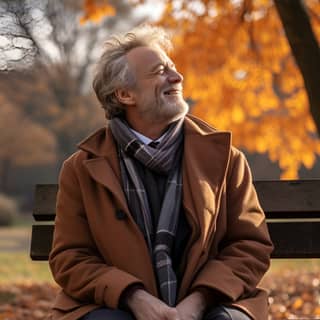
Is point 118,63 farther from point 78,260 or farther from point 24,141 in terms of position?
point 24,141

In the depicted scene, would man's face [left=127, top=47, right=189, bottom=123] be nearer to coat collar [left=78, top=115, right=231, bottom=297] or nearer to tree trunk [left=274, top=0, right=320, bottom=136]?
coat collar [left=78, top=115, right=231, bottom=297]

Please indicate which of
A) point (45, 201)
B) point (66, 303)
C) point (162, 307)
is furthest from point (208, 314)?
point (45, 201)

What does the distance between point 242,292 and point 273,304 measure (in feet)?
13.1

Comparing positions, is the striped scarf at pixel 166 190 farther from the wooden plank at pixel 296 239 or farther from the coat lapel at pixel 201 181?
the wooden plank at pixel 296 239

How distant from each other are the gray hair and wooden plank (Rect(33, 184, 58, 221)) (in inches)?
23.3

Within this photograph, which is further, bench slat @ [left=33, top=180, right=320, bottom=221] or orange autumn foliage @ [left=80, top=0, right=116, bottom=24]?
orange autumn foliage @ [left=80, top=0, right=116, bottom=24]

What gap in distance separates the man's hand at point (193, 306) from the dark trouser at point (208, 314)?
0.14 ft

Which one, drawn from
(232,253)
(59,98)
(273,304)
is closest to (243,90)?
(273,304)

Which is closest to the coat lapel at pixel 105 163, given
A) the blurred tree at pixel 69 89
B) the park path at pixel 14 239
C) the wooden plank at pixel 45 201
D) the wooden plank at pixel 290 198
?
the wooden plank at pixel 45 201

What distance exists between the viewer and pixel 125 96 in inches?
153

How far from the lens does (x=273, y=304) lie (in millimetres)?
7309

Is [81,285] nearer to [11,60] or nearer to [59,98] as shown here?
[11,60]

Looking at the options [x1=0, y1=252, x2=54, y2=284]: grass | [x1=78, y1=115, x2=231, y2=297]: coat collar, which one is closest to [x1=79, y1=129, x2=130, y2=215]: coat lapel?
[x1=78, y1=115, x2=231, y2=297]: coat collar

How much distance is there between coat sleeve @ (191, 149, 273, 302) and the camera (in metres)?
3.41
